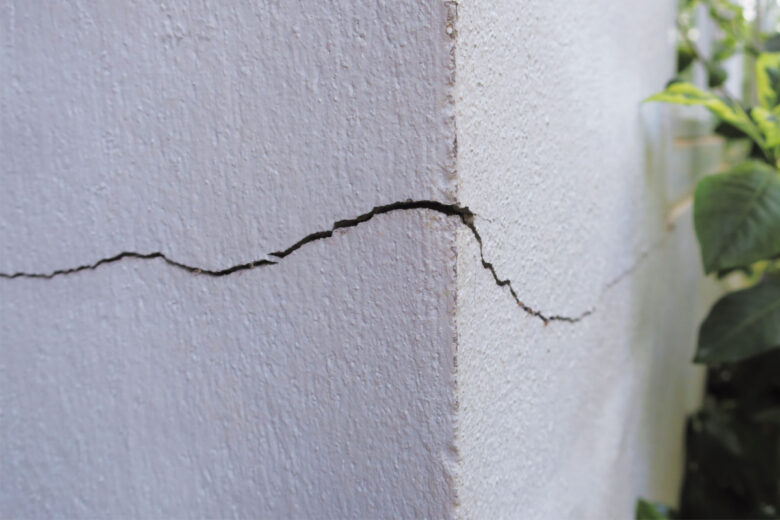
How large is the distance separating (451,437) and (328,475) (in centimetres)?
14

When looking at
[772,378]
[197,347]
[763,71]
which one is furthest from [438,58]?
[772,378]

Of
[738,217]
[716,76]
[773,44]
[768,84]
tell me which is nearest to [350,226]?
[738,217]

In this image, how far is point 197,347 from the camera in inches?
26.1

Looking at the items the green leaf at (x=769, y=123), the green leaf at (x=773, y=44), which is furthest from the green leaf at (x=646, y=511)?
the green leaf at (x=773, y=44)

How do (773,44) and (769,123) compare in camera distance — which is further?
(773,44)

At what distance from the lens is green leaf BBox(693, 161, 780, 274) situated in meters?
0.92

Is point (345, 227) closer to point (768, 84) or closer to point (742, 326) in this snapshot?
point (742, 326)

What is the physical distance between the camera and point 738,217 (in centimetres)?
95

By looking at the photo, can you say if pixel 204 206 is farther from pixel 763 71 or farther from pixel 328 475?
pixel 763 71

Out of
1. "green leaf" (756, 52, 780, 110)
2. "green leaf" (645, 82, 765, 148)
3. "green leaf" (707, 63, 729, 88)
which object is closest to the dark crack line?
"green leaf" (645, 82, 765, 148)

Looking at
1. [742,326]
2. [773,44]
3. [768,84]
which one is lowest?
[742,326]

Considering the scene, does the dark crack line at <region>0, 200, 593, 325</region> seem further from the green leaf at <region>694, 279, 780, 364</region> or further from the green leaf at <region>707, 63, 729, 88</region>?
the green leaf at <region>707, 63, 729, 88</region>

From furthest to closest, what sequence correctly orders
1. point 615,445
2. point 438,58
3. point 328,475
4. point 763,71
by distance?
point 763,71 < point 615,445 < point 328,475 < point 438,58

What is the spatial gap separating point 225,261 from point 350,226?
0.15m
